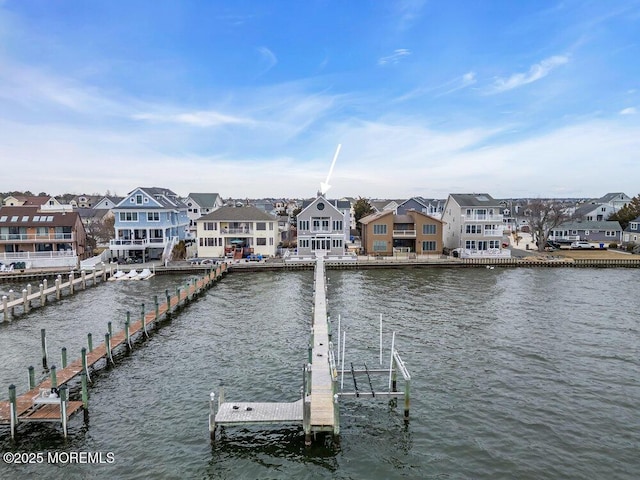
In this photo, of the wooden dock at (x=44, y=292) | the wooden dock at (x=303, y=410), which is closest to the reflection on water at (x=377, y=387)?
the wooden dock at (x=303, y=410)

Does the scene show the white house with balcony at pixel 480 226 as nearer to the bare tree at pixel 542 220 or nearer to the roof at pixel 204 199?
the bare tree at pixel 542 220

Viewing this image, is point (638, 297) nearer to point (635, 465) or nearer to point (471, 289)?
point (471, 289)

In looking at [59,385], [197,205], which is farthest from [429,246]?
[59,385]

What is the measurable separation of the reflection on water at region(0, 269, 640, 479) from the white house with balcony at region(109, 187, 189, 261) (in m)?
18.3

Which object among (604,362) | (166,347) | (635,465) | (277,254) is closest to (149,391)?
(166,347)

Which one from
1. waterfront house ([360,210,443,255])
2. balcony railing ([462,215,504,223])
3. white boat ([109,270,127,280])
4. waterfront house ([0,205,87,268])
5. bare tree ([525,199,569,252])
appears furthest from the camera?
bare tree ([525,199,569,252])

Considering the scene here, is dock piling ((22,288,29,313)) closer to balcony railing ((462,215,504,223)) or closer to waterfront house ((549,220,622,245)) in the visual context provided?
balcony railing ((462,215,504,223))

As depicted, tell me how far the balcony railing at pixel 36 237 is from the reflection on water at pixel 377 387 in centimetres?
1946

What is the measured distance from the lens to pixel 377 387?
1945 cm

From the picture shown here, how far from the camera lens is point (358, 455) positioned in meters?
14.2

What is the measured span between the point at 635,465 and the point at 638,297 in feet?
93.1

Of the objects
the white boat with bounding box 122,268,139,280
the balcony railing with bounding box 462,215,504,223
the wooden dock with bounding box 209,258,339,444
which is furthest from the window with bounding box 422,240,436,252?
the wooden dock with bounding box 209,258,339,444

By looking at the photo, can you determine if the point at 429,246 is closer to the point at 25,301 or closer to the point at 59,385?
the point at 25,301

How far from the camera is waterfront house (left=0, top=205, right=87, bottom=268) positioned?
2016 inches
